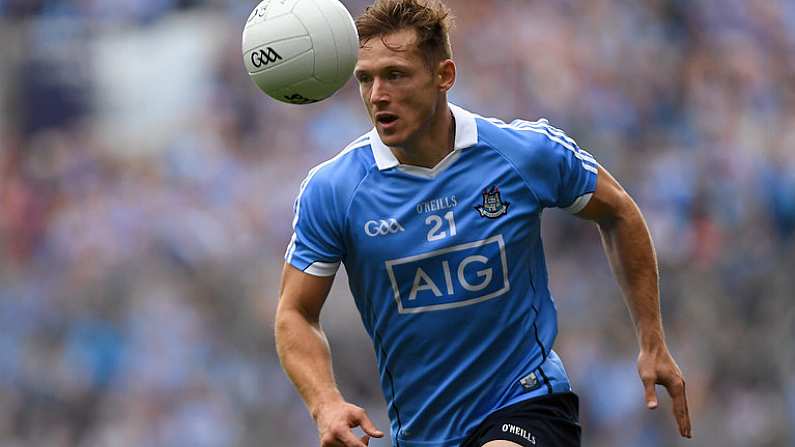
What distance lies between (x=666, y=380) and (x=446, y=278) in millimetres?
1025

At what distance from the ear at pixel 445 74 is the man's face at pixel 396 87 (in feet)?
0.35

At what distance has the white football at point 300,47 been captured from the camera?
5617mm

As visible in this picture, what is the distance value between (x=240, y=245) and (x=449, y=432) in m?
6.60

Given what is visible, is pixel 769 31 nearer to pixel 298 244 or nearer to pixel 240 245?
pixel 240 245

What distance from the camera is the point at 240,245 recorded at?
39.7ft

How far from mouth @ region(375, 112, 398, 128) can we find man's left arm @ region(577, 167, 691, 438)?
0.93 metres

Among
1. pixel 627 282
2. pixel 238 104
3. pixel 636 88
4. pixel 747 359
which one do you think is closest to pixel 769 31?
pixel 636 88

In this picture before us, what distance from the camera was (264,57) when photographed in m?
5.64

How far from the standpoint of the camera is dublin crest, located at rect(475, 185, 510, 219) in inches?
227

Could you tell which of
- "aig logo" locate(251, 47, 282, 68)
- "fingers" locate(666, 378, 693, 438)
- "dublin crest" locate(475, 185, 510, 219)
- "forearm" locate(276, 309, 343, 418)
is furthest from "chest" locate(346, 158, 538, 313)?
"fingers" locate(666, 378, 693, 438)

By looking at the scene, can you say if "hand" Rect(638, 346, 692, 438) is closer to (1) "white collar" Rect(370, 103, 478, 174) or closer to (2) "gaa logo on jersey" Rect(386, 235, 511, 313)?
(2) "gaa logo on jersey" Rect(386, 235, 511, 313)

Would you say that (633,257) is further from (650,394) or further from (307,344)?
(307,344)

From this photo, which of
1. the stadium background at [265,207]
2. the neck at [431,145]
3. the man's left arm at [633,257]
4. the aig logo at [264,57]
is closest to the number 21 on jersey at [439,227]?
the neck at [431,145]

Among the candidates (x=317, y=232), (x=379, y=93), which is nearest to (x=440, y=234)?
(x=317, y=232)
